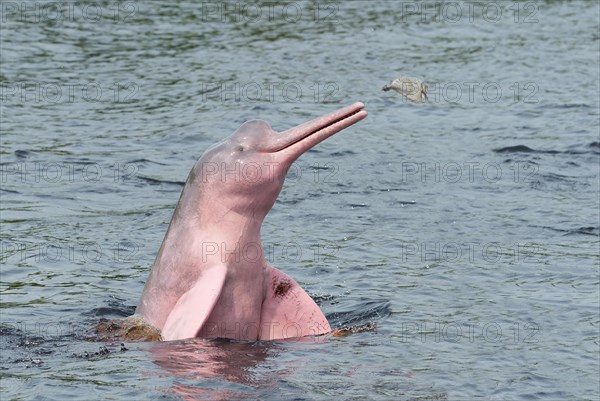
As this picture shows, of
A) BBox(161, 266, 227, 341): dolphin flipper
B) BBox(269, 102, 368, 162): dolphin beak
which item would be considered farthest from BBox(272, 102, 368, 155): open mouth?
BBox(161, 266, 227, 341): dolphin flipper

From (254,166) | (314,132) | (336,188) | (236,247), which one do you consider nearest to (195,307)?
(236,247)

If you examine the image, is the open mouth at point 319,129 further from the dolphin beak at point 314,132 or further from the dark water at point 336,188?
the dark water at point 336,188

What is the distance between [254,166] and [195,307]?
1290 millimetres

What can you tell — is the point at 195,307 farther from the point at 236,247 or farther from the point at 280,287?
the point at 280,287

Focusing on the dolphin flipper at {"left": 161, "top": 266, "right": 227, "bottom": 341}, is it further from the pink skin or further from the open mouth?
the open mouth

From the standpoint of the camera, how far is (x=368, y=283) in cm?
1292

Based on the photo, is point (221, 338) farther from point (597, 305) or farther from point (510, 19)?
point (510, 19)

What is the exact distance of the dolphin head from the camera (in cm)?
1059

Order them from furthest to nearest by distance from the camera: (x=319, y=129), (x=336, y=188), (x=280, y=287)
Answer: (x=336, y=188) < (x=280, y=287) < (x=319, y=129)

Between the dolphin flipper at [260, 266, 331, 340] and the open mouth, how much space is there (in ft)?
3.93

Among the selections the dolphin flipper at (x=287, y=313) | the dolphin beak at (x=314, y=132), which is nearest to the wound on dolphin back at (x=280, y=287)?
the dolphin flipper at (x=287, y=313)

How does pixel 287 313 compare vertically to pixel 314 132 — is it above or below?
below

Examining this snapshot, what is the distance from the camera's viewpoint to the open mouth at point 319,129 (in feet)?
34.1

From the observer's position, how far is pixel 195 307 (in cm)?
1030
